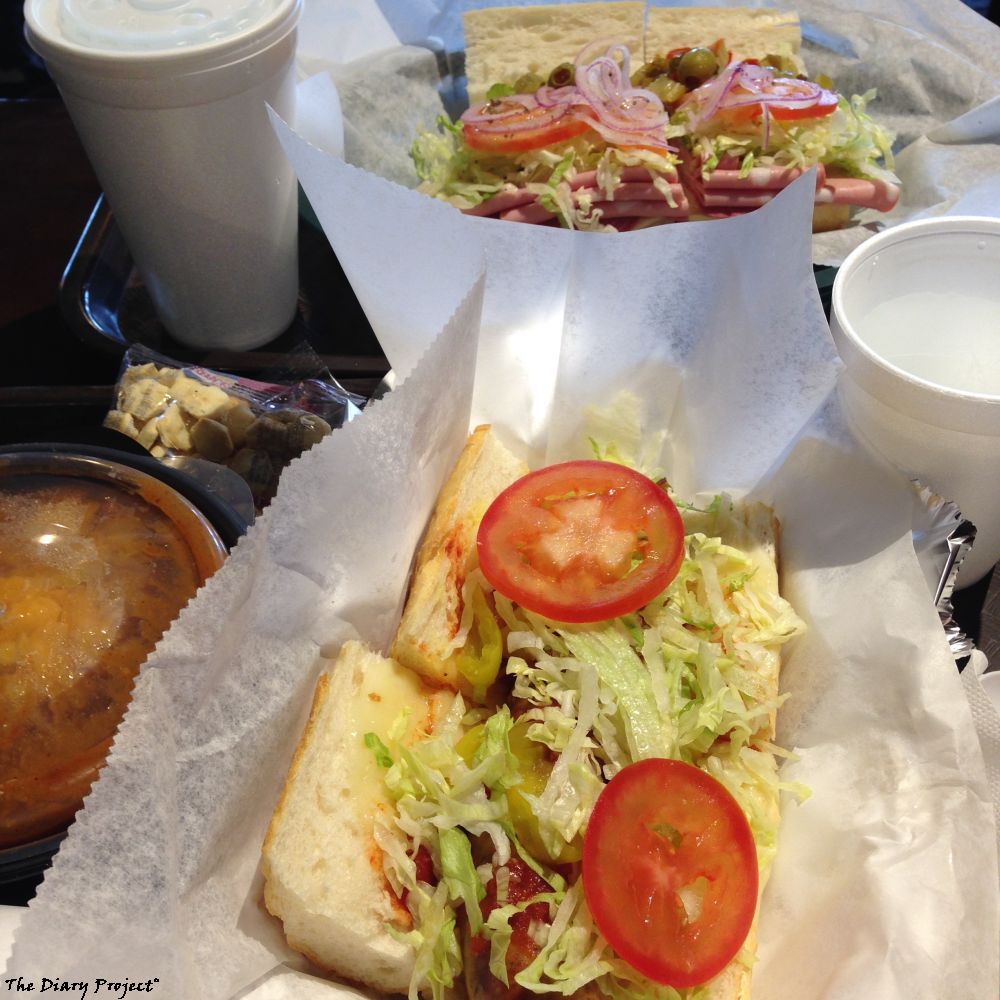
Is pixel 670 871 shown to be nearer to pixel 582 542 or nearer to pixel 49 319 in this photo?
pixel 582 542

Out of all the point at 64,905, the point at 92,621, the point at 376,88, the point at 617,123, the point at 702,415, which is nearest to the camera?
the point at 64,905

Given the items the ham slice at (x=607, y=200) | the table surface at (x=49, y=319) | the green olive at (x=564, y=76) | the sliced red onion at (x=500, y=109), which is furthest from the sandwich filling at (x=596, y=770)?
the green olive at (x=564, y=76)

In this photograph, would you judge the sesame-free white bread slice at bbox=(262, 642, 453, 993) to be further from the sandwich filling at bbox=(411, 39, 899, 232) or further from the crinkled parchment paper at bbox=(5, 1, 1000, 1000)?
the sandwich filling at bbox=(411, 39, 899, 232)

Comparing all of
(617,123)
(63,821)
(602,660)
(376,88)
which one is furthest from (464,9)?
(63,821)

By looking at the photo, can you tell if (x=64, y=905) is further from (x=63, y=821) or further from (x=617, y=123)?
(x=617, y=123)

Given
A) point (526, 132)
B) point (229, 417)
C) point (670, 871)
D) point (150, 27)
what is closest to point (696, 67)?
point (526, 132)

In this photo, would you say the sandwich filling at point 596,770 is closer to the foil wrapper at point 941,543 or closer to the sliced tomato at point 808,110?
the foil wrapper at point 941,543

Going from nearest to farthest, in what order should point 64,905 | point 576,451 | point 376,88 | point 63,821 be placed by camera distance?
point 64,905, point 63,821, point 576,451, point 376,88
